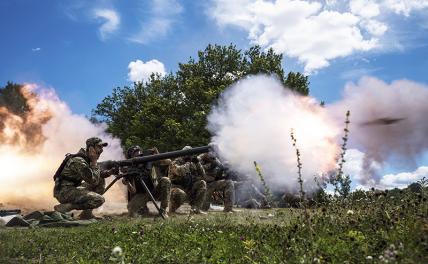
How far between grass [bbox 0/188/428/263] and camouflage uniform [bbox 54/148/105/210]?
2.98 m

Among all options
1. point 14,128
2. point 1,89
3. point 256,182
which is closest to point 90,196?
point 256,182

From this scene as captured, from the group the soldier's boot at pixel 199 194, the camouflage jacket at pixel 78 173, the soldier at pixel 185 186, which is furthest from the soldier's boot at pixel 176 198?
the camouflage jacket at pixel 78 173

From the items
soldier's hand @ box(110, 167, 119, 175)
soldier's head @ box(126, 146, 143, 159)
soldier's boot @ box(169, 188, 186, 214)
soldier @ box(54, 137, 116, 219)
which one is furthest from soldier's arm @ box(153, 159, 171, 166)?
soldier @ box(54, 137, 116, 219)

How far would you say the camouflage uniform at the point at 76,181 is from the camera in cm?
1544

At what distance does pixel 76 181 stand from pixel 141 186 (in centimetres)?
208

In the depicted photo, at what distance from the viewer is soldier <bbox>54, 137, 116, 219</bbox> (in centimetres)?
1547

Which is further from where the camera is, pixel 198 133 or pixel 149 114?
pixel 149 114

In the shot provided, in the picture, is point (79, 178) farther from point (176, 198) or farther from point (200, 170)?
point (200, 170)

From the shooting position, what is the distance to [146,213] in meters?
17.4

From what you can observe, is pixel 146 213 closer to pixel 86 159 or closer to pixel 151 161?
pixel 151 161

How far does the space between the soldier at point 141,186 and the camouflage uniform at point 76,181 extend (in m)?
1.26

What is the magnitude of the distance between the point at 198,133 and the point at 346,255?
1159 inches

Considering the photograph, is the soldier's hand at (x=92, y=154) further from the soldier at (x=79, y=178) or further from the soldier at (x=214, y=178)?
the soldier at (x=214, y=178)

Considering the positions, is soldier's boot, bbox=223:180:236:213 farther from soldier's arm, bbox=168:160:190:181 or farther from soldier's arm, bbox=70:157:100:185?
soldier's arm, bbox=70:157:100:185
